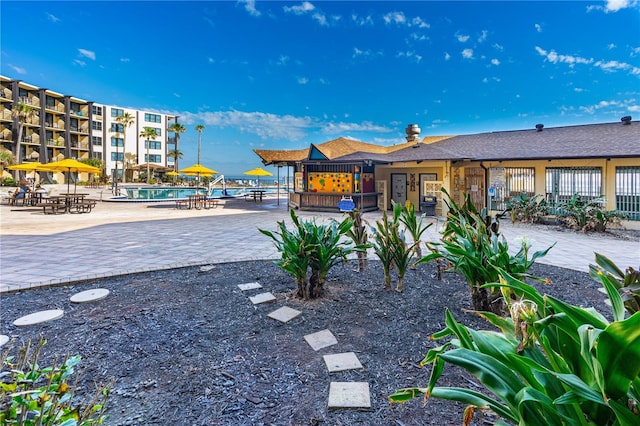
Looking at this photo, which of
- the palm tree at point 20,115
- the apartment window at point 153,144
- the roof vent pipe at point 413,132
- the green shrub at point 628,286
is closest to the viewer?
the green shrub at point 628,286

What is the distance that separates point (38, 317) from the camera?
3283 mm

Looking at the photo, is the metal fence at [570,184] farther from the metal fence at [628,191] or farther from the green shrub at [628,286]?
the green shrub at [628,286]

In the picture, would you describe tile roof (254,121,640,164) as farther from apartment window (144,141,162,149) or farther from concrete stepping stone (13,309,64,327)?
apartment window (144,141,162,149)

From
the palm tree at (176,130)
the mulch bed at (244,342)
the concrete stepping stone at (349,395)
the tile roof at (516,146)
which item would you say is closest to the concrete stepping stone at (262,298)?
the mulch bed at (244,342)

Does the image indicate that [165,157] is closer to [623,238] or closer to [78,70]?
[78,70]

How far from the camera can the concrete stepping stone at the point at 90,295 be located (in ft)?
12.3

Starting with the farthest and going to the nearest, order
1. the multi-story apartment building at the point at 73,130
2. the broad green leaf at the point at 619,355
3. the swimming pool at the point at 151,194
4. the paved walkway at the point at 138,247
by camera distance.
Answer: the multi-story apartment building at the point at 73,130
the swimming pool at the point at 151,194
the paved walkway at the point at 138,247
the broad green leaf at the point at 619,355

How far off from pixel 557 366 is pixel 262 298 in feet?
10.4

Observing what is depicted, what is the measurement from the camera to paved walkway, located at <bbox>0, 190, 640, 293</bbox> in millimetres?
5023

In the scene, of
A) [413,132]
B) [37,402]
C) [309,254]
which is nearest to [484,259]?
[309,254]

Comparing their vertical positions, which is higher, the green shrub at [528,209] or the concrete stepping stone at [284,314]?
the green shrub at [528,209]

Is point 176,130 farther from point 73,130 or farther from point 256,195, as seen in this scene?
point 256,195

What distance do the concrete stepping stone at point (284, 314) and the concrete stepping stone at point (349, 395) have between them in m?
1.14

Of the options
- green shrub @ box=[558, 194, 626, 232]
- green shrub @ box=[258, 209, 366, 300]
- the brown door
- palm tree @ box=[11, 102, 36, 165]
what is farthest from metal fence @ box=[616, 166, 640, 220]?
palm tree @ box=[11, 102, 36, 165]
